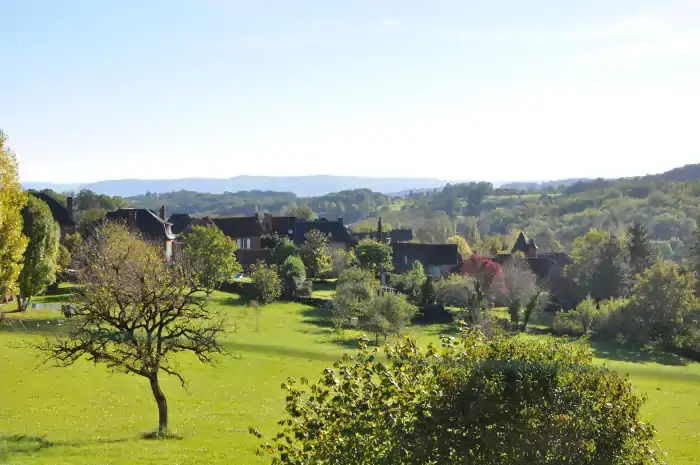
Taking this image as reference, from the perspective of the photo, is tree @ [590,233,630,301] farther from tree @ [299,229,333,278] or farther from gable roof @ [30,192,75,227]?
gable roof @ [30,192,75,227]

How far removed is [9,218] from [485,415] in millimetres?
27373

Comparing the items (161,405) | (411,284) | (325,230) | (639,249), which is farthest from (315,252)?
(161,405)

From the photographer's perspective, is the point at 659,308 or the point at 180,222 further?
the point at 180,222

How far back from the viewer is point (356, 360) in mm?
13297

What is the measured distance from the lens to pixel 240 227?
3883 inches

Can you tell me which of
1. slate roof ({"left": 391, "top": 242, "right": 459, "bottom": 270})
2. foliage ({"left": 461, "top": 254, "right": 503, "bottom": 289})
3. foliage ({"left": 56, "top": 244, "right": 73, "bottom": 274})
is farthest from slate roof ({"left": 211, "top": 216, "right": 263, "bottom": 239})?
foliage ({"left": 56, "top": 244, "right": 73, "bottom": 274})

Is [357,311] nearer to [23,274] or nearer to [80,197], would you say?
[23,274]

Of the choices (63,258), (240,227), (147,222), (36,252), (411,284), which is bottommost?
(411,284)

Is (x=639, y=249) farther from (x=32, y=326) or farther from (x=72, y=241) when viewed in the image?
(x=32, y=326)

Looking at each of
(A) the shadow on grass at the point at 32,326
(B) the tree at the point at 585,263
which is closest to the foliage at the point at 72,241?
(A) the shadow on grass at the point at 32,326

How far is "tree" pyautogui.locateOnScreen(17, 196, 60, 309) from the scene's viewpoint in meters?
48.9

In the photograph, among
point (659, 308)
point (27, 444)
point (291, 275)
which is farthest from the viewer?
point (291, 275)

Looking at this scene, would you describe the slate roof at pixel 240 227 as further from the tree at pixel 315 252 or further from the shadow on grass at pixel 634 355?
the shadow on grass at pixel 634 355

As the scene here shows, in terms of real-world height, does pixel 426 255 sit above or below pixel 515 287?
above
